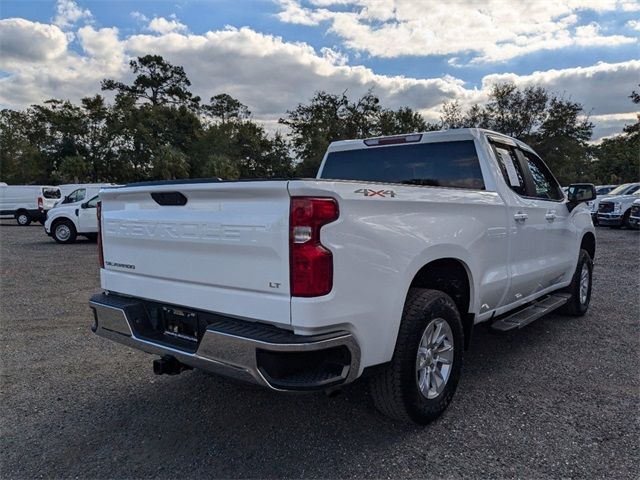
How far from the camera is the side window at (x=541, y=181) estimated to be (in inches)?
190

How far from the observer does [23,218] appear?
24.2 meters

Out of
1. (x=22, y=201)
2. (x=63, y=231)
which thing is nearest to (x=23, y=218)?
(x=22, y=201)

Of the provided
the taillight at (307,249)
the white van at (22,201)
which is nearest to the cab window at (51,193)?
the white van at (22,201)

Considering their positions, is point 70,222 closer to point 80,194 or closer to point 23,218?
point 80,194

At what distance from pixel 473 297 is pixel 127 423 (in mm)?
2551

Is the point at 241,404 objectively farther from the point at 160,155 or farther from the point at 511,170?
the point at 160,155

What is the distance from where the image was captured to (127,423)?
127 inches

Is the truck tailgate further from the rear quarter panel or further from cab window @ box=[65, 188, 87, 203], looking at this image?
cab window @ box=[65, 188, 87, 203]

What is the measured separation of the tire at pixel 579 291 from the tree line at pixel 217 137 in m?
28.2

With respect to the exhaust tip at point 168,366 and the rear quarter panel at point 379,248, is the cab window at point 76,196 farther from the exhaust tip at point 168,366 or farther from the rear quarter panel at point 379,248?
the rear quarter panel at point 379,248

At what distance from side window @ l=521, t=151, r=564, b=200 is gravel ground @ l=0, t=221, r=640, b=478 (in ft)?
4.89

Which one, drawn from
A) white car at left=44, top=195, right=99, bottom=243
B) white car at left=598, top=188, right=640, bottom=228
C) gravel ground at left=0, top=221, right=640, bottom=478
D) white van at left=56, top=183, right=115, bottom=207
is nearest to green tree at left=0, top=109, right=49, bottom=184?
white van at left=56, top=183, right=115, bottom=207

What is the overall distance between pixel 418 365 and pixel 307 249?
1.21 metres

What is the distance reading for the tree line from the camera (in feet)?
115
